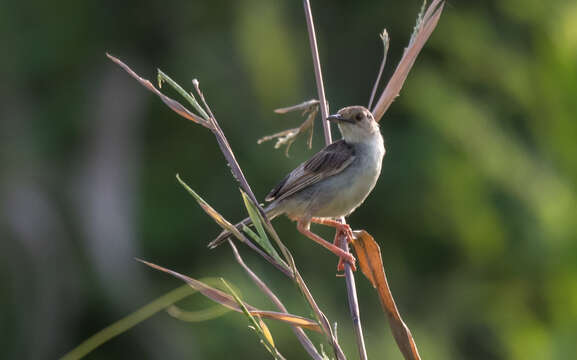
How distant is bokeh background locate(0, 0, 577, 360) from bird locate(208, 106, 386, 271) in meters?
2.15

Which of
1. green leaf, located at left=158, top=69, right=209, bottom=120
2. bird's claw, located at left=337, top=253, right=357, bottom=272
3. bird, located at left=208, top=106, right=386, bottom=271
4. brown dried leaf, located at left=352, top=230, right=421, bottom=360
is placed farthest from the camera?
bird, located at left=208, top=106, right=386, bottom=271

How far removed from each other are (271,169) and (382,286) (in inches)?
267

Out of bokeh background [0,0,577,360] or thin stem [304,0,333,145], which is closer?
thin stem [304,0,333,145]

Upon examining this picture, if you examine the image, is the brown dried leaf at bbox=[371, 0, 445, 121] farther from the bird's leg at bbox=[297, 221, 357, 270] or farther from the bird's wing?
the bird's wing

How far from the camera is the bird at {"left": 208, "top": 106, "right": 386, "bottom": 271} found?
3820mm

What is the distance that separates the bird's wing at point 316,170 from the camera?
3893mm

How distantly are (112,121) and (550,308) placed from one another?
727 centimetres

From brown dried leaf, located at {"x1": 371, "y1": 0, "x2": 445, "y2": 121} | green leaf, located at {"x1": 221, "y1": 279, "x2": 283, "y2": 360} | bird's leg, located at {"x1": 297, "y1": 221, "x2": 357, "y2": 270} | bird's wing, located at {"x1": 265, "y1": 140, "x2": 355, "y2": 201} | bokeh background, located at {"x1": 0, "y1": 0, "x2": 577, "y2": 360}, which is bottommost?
bokeh background, located at {"x1": 0, "y1": 0, "x2": 577, "y2": 360}

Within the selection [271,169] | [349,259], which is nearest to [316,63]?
[349,259]

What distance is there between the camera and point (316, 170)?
3.95 meters

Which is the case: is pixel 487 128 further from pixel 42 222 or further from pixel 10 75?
pixel 10 75

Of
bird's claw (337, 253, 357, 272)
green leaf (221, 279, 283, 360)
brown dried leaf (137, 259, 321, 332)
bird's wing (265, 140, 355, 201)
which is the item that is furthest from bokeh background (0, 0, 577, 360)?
green leaf (221, 279, 283, 360)

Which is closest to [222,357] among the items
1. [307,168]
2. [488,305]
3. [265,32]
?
[488,305]

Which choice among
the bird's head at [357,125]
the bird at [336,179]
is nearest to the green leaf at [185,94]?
the bird at [336,179]
